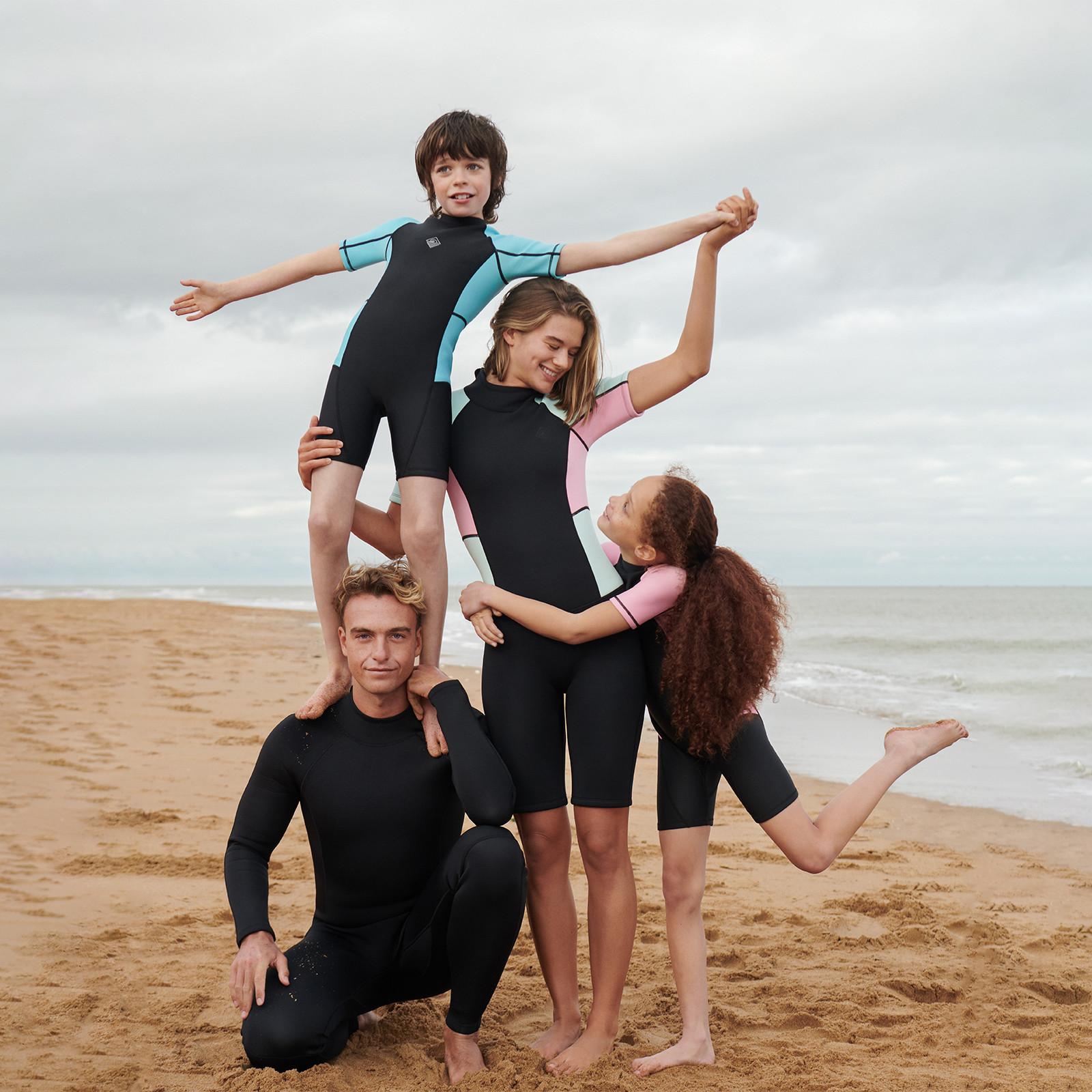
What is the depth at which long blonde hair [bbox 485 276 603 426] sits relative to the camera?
3.28 m

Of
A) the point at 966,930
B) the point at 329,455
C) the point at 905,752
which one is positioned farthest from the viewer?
the point at 966,930

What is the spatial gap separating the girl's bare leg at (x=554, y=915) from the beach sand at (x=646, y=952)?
0.14 meters

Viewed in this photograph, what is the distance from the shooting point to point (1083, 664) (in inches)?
680

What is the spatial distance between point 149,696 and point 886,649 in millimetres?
14984

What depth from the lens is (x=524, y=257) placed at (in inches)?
133

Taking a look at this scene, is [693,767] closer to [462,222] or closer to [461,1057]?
[461,1057]

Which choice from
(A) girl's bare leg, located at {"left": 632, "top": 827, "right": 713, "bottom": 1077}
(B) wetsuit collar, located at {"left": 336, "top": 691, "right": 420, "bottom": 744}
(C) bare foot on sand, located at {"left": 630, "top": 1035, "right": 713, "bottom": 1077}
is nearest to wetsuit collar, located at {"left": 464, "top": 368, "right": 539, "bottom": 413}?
(B) wetsuit collar, located at {"left": 336, "top": 691, "right": 420, "bottom": 744}

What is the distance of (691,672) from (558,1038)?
48.8 inches

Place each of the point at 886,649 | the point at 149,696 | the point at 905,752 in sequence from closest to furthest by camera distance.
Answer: the point at 905,752 → the point at 149,696 → the point at 886,649

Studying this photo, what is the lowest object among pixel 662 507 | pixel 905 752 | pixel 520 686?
pixel 905 752

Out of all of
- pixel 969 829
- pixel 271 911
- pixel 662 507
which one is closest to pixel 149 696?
pixel 271 911

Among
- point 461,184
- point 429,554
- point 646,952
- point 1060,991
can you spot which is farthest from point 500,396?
point 1060,991

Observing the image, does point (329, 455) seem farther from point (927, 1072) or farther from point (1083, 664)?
point (1083, 664)

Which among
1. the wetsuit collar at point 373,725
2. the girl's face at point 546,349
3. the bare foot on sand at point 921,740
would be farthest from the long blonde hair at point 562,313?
the bare foot on sand at point 921,740
